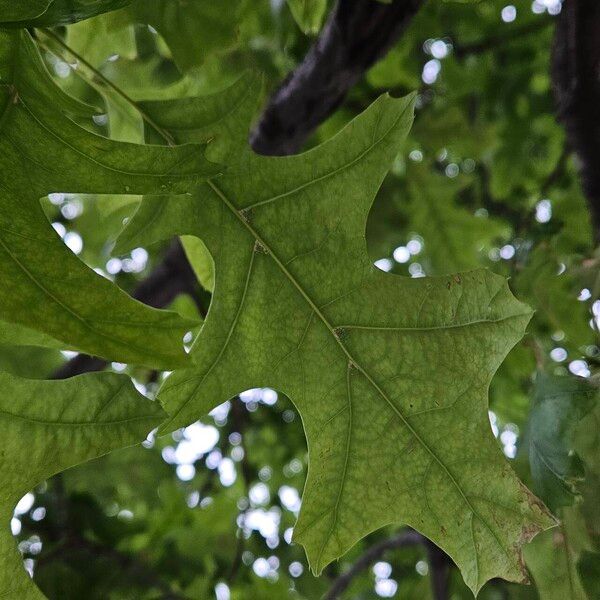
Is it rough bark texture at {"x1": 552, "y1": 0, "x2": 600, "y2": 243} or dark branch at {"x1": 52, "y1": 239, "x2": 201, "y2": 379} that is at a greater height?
rough bark texture at {"x1": 552, "y1": 0, "x2": 600, "y2": 243}

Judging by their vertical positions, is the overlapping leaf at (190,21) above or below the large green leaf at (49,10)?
below

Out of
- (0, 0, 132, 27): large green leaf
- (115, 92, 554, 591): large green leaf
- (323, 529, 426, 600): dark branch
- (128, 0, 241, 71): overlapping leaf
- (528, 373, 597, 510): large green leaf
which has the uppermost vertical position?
(0, 0, 132, 27): large green leaf

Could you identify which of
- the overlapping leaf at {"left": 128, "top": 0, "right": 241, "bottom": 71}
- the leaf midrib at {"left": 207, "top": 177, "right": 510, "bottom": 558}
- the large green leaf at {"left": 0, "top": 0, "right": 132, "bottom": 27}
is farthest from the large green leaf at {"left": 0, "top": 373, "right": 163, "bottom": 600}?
the overlapping leaf at {"left": 128, "top": 0, "right": 241, "bottom": 71}

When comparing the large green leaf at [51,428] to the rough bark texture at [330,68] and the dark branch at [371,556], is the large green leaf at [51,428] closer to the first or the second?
the rough bark texture at [330,68]

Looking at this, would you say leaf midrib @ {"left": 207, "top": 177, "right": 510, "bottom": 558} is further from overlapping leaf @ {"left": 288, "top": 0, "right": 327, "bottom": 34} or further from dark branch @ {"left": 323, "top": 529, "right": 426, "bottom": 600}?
dark branch @ {"left": 323, "top": 529, "right": 426, "bottom": 600}

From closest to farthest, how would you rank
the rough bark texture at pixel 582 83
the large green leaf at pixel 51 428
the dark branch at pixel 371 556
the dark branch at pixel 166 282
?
the large green leaf at pixel 51 428 < the rough bark texture at pixel 582 83 < the dark branch at pixel 166 282 < the dark branch at pixel 371 556

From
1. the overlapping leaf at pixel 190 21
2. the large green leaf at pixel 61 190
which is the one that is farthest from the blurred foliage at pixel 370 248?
the large green leaf at pixel 61 190

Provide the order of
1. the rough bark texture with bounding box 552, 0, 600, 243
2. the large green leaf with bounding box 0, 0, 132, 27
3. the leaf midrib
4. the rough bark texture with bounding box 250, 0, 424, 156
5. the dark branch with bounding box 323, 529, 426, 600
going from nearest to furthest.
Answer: the large green leaf with bounding box 0, 0, 132, 27 < the leaf midrib < the rough bark texture with bounding box 250, 0, 424, 156 < the rough bark texture with bounding box 552, 0, 600, 243 < the dark branch with bounding box 323, 529, 426, 600

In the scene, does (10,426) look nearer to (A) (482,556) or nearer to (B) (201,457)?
(A) (482,556)
